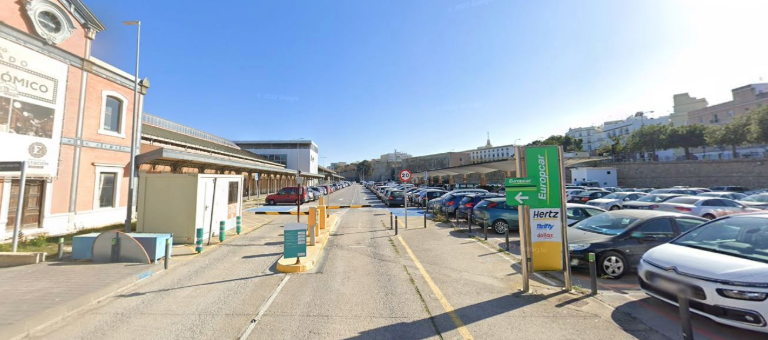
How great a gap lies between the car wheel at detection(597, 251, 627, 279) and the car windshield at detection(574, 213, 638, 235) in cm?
66

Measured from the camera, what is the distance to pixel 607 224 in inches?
294

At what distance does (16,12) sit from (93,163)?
5759mm

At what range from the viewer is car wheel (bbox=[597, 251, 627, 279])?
6410mm

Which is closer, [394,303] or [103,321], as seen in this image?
[103,321]

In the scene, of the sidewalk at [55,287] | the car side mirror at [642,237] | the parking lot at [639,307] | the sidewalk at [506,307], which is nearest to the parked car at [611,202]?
the car side mirror at [642,237]

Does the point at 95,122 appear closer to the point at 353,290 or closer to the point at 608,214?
the point at 353,290

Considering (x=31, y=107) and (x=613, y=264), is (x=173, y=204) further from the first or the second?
(x=613, y=264)

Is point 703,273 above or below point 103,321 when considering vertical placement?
above

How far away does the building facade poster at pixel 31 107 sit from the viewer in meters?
9.75

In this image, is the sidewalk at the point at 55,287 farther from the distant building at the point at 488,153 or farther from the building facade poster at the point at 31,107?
the distant building at the point at 488,153

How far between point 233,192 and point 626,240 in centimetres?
1360

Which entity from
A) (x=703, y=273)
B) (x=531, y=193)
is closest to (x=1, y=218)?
(x=531, y=193)

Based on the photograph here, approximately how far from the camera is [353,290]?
5.82 m

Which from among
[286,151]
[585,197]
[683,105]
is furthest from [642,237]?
[683,105]
